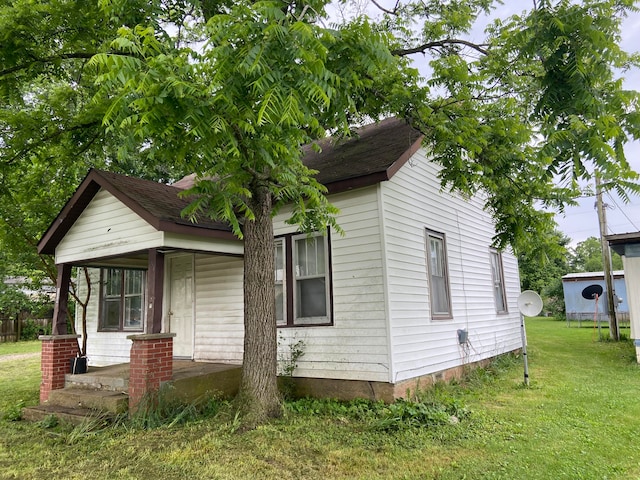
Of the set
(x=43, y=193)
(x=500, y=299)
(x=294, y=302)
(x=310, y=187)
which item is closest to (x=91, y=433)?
(x=294, y=302)

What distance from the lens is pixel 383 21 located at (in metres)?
7.57

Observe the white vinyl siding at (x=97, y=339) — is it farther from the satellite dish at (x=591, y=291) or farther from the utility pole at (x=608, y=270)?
the satellite dish at (x=591, y=291)

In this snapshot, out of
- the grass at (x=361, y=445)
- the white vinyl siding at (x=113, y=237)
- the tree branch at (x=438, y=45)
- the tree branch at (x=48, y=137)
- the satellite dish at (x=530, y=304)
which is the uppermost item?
the tree branch at (x=438, y=45)

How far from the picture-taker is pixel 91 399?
6.70 metres

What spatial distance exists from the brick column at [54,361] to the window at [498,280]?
9572 mm

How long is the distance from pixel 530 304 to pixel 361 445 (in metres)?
4.82

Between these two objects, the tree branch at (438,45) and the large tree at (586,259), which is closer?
the tree branch at (438,45)

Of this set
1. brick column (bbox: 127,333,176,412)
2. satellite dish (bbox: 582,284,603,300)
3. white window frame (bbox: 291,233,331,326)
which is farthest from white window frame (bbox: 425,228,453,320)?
satellite dish (bbox: 582,284,603,300)

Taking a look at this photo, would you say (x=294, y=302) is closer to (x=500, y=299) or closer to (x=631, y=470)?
(x=631, y=470)

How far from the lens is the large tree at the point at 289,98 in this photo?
11.8ft

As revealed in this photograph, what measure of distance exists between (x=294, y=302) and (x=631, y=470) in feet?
17.1

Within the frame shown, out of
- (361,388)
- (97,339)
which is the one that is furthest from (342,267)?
(97,339)

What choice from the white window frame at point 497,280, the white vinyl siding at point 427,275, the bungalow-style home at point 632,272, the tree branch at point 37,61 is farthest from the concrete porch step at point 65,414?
the bungalow-style home at point 632,272

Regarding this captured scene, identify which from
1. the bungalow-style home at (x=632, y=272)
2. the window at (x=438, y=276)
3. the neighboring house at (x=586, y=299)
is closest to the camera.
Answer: the window at (x=438, y=276)
